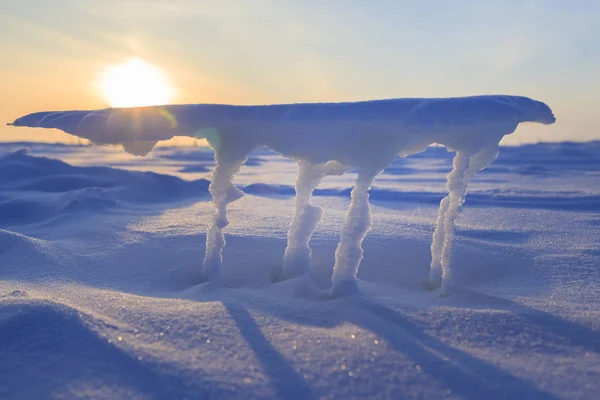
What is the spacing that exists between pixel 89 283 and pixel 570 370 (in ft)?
14.0

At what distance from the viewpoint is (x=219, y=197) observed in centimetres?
433

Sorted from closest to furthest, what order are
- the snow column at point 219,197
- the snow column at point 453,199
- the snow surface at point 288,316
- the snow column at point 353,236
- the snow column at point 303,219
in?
1. the snow surface at point 288,316
2. the snow column at point 353,236
3. the snow column at point 453,199
4. the snow column at point 219,197
5. the snow column at point 303,219

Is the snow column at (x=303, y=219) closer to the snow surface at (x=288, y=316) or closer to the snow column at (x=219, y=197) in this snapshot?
the snow surface at (x=288, y=316)

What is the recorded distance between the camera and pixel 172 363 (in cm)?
272

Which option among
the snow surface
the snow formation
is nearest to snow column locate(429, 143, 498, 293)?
the snow formation

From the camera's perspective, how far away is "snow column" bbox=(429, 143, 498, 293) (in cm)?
405

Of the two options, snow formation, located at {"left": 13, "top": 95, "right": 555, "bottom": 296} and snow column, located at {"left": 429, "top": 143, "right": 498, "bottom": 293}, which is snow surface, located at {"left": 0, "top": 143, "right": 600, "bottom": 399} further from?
snow formation, located at {"left": 13, "top": 95, "right": 555, "bottom": 296}

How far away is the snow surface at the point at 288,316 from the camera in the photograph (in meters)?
2.58

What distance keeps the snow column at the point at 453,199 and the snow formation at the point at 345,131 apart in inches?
0.4

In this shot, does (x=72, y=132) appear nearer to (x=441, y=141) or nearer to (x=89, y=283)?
(x=89, y=283)

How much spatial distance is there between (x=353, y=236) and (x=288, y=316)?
38.9 inches

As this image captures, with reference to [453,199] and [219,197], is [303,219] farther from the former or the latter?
[453,199]

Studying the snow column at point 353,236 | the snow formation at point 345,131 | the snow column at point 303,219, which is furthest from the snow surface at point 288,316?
the snow formation at point 345,131

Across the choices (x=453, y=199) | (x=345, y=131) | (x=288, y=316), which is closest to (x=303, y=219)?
(x=345, y=131)
